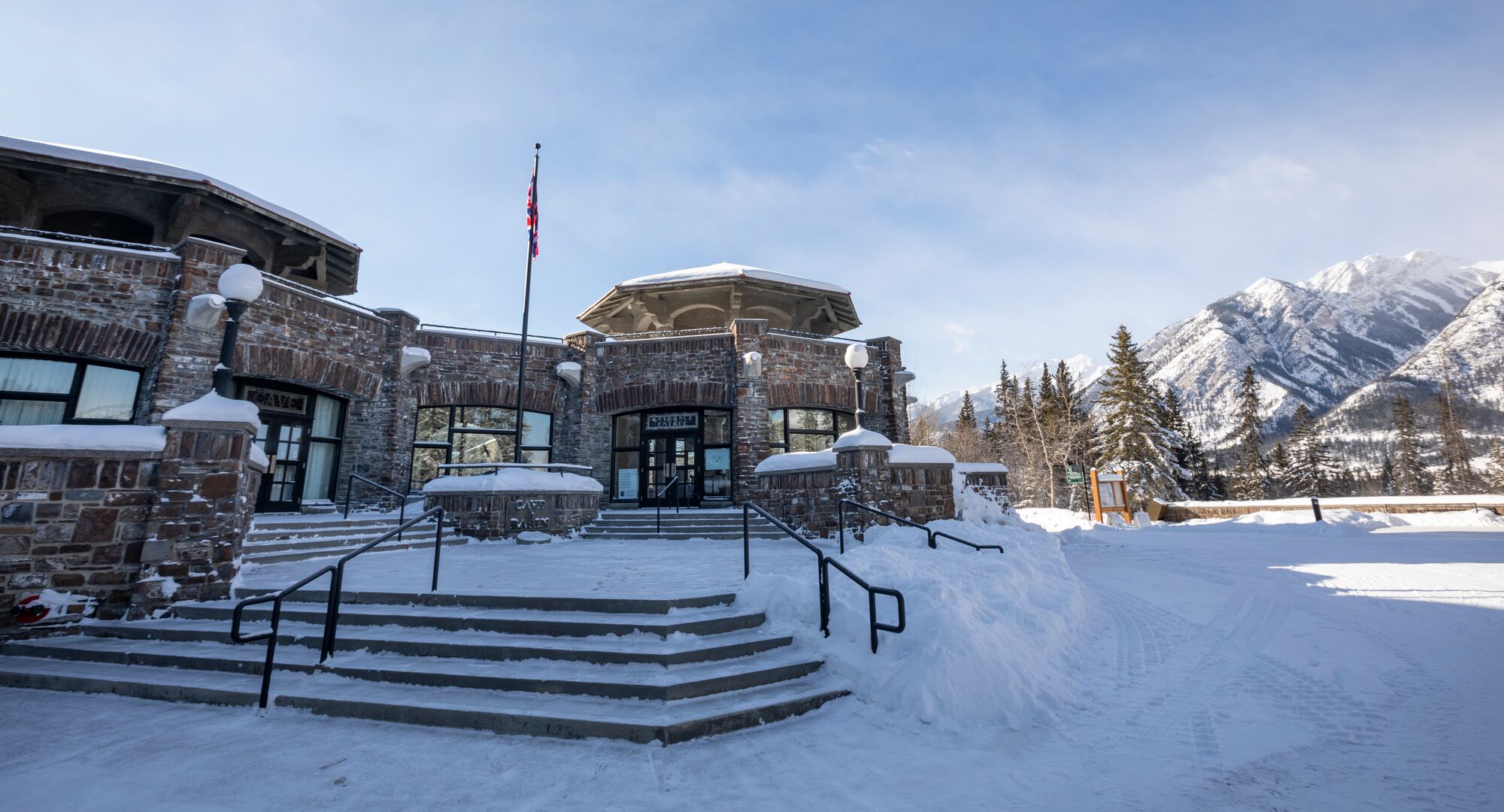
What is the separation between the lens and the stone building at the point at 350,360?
1006 centimetres

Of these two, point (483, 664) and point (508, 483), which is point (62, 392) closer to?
point (508, 483)

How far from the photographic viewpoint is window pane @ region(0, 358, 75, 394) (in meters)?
9.95

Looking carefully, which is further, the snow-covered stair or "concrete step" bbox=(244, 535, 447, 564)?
"concrete step" bbox=(244, 535, 447, 564)

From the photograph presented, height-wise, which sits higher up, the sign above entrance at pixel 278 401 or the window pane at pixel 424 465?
the sign above entrance at pixel 278 401

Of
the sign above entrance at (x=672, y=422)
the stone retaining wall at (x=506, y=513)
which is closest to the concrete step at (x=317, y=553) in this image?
the stone retaining wall at (x=506, y=513)

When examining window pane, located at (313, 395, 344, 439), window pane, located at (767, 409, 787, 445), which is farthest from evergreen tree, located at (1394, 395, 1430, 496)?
window pane, located at (313, 395, 344, 439)

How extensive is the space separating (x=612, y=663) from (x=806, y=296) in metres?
14.9

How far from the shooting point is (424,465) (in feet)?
46.1

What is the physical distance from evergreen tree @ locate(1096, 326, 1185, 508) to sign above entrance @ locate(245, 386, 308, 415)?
108 ft

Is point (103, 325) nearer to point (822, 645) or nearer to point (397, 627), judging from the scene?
point (397, 627)

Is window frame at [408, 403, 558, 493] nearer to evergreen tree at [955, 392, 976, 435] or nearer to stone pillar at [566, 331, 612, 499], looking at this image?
stone pillar at [566, 331, 612, 499]

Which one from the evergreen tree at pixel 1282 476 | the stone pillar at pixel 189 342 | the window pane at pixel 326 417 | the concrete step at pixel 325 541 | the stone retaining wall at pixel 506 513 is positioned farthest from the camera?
the evergreen tree at pixel 1282 476

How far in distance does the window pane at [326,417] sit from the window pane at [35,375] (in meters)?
3.48

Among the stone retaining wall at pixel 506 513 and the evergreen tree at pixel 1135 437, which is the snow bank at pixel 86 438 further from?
the evergreen tree at pixel 1135 437
